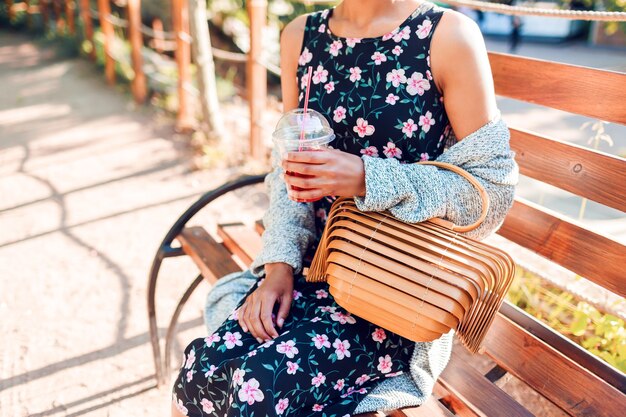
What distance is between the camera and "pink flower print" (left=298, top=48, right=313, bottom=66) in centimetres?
177

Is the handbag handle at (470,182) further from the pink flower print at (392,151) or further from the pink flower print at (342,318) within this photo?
the pink flower print at (342,318)

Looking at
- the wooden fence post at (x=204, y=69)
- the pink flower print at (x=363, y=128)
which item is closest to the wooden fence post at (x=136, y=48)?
the wooden fence post at (x=204, y=69)

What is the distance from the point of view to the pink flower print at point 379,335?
4.89 feet

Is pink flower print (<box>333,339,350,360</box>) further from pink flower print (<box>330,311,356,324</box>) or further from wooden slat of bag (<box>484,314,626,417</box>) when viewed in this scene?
wooden slat of bag (<box>484,314,626,417</box>)

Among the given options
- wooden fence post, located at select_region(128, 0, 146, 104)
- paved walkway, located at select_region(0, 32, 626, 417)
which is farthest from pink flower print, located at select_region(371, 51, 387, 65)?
wooden fence post, located at select_region(128, 0, 146, 104)

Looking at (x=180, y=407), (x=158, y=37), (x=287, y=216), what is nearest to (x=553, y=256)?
(x=287, y=216)

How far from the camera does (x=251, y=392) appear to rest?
53.4 inches

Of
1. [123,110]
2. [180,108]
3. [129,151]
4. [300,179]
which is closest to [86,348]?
[300,179]

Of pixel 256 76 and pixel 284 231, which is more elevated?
pixel 284 231

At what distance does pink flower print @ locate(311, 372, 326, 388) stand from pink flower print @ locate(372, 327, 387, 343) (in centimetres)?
17

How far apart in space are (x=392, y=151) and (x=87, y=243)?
7.88 ft

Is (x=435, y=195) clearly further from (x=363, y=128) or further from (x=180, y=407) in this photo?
(x=180, y=407)

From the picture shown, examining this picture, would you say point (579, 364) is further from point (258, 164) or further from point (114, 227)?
point (258, 164)

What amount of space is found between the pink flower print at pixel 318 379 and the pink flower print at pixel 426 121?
0.70m
